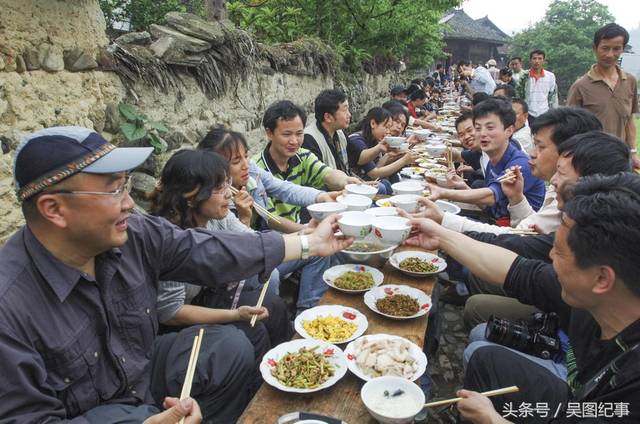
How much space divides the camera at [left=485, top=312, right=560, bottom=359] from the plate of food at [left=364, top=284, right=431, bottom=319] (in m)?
0.61

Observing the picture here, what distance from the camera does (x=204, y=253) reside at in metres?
2.45

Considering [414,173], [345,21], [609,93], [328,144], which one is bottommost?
[414,173]

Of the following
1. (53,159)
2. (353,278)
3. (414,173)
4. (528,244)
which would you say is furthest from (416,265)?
(414,173)

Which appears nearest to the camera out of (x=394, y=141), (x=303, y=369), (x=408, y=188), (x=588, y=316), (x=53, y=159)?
(x=53, y=159)

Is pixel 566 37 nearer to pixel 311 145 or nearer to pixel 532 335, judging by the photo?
pixel 311 145

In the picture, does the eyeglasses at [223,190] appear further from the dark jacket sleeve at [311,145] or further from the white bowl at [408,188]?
the dark jacket sleeve at [311,145]

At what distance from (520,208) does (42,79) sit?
4356mm

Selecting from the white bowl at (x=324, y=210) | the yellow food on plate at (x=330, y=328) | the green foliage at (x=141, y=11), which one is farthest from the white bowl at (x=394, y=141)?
the green foliage at (x=141, y=11)

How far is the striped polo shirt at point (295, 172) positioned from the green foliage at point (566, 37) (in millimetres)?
33148

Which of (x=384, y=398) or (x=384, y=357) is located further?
(x=384, y=357)

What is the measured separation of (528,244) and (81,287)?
2.82 metres

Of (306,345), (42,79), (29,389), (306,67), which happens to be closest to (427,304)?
(306,345)

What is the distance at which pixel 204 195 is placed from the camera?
9.67 feet

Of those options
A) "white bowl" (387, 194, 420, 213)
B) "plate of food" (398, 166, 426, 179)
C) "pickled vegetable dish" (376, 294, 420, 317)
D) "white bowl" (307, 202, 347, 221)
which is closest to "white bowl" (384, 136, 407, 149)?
"plate of food" (398, 166, 426, 179)
